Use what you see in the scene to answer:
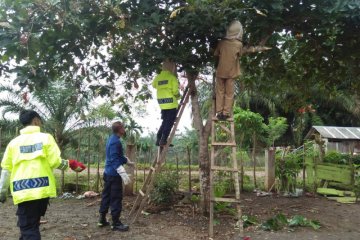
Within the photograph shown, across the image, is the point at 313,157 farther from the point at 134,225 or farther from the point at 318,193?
the point at 134,225

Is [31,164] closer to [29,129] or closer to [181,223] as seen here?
[29,129]

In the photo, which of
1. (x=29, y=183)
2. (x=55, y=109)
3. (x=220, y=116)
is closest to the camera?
(x=29, y=183)

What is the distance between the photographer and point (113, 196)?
6422 millimetres

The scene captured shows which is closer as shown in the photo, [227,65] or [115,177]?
[115,177]

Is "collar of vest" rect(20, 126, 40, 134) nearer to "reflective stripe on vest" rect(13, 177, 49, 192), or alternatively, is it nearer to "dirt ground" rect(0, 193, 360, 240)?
"reflective stripe on vest" rect(13, 177, 49, 192)

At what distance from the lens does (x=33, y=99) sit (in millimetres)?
14914

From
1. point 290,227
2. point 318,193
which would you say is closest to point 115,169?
point 290,227

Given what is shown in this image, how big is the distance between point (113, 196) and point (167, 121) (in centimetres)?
149

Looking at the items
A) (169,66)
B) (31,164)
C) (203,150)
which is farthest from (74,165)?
(203,150)

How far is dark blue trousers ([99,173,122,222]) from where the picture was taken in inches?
251

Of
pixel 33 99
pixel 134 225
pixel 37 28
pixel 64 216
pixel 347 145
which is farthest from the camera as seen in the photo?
pixel 347 145

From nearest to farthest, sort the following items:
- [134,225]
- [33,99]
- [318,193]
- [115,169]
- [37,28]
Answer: [37,28] < [115,169] < [134,225] < [318,193] < [33,99]

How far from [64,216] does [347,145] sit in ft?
49.6

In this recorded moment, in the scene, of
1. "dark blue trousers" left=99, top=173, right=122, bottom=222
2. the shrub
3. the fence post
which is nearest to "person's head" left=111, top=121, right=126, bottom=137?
"dark blue trousers" left=99, top=173, right=122, bottom=222
